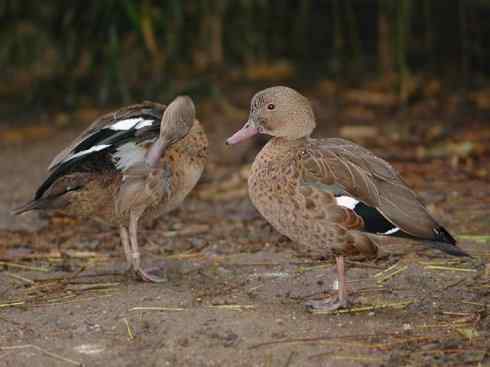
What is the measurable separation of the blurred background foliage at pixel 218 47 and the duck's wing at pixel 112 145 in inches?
129

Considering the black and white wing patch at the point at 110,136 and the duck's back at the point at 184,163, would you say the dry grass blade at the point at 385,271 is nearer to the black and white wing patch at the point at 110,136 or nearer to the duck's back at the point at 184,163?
the duck's back at the point at 184,163

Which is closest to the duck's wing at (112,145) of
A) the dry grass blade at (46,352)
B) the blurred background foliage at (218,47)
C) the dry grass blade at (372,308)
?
the dry grass blade at (46,352)

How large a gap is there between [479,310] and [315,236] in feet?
2.50

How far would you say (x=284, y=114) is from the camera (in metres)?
4.54

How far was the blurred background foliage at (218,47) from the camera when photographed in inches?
333

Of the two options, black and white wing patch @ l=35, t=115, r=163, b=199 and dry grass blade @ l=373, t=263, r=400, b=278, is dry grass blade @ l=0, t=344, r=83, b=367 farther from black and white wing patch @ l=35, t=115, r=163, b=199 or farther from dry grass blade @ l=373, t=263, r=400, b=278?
dry grass blade @ l=373, t=263, r=400, b=278

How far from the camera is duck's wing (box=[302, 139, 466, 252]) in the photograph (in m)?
4.18

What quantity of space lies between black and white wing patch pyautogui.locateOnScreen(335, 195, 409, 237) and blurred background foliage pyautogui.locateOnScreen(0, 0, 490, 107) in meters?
3.96

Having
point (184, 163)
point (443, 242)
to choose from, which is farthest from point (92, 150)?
point (443, 242)

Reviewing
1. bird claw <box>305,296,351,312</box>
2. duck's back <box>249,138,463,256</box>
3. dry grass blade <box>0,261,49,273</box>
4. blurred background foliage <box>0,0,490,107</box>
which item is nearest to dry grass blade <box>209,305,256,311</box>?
bird claw <box>305,296,351,312</box>

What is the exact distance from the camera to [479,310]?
4.17 metres

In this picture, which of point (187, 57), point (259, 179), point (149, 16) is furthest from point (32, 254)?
point (187, 57)

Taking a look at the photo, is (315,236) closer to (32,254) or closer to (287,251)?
(287,251)

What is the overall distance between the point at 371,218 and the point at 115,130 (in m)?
1.37
